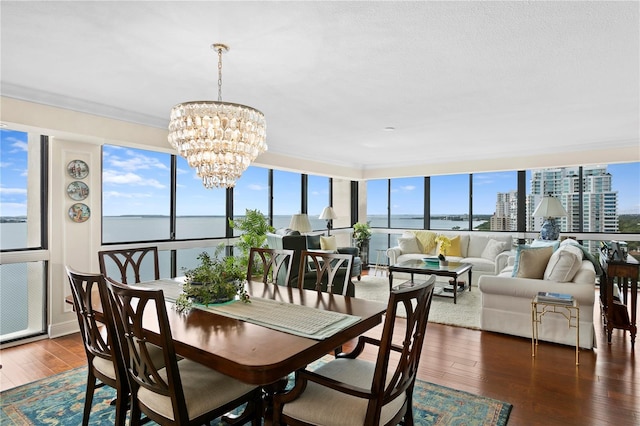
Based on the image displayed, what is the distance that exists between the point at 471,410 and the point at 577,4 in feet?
8.45

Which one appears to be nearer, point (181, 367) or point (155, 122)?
point (181, 367)

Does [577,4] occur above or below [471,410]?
above

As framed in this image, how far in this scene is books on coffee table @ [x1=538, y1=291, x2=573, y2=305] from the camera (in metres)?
3.40

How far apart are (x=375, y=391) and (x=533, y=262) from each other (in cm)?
319

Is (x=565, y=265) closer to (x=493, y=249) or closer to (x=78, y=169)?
(x=493, y=249)

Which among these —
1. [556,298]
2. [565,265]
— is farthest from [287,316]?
[565,265]

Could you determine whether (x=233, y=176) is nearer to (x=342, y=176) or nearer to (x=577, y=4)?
(x=577, y=4)

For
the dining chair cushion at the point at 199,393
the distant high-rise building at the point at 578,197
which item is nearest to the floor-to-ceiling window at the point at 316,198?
the distant high-rise building at the point at 578,197

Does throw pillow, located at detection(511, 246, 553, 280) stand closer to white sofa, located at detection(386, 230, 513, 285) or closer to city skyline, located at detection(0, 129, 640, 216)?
white sofa, located at detection(386, 230, 513, 285)

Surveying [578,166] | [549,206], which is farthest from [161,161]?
[578,166]

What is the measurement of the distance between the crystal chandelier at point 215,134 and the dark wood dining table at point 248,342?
1062 mm

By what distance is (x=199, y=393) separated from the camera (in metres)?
1.79

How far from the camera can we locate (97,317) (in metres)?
2.20

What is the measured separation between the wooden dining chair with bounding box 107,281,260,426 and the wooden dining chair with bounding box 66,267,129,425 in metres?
0.11
